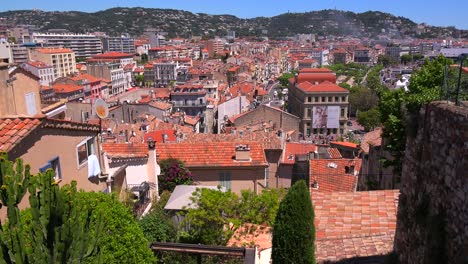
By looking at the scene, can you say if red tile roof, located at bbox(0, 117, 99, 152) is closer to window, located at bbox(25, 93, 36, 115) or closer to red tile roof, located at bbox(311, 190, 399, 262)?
window, located at bbox(25, 93, 36, 115)

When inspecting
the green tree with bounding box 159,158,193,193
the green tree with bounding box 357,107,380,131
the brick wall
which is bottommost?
the green tree with bounding box 357,107,380,131

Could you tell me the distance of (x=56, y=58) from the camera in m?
114

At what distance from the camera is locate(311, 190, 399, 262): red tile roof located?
10.2 metres

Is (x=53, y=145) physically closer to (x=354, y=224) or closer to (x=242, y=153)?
(x=354, y=224)

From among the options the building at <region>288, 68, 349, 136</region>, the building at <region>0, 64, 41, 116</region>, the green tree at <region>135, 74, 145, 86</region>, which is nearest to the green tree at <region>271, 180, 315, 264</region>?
the building at <region>0, 64, 41, 116</region>

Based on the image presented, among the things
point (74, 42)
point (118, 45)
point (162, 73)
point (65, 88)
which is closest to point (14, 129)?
point (65, 88)

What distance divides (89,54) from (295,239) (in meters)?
184

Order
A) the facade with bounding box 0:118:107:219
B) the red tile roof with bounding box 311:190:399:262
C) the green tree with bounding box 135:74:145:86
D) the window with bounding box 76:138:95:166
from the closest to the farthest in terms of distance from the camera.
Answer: the facade with bounding box 0:118:107:219, the red tile roof with bounding box 311:190:399:262, the window with bounding box 76:138:95:166, the green tree with bounding box 135:74:145:86

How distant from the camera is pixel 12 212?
498 centimetres

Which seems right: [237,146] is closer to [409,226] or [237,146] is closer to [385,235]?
[385,235]

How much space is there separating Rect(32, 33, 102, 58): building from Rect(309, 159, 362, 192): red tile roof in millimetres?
155894

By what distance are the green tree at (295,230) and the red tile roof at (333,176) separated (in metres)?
11.8

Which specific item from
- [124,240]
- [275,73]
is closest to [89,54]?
[275,73]

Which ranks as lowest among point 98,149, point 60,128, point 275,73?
point 275,73
